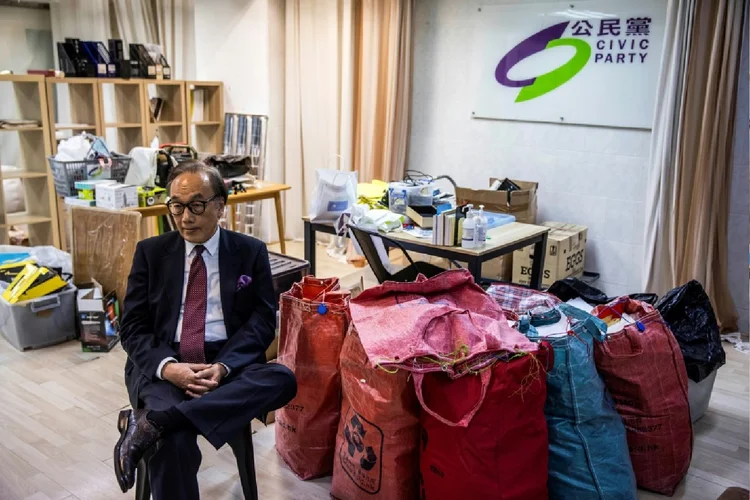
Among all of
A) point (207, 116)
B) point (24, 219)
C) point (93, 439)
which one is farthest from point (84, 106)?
point (93, 439)

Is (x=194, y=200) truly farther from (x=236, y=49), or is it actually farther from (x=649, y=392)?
(x=236, y=49)

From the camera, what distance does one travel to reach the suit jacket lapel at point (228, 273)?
7.38 ft

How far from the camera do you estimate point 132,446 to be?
74.0 inches

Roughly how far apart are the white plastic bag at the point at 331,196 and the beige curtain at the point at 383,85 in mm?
1422

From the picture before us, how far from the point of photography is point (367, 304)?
2344mm

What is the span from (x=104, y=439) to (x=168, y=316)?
88 centimetres

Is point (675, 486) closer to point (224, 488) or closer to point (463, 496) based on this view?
point (463, 496)

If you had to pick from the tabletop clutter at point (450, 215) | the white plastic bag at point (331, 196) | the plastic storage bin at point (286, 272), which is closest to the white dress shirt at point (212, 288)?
the plastic storage bin at point (286, 272)

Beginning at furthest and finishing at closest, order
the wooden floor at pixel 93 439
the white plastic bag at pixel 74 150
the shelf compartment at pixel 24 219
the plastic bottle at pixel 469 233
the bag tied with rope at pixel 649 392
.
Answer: the shelf compartment at pixel 24 219 → the white plastic bag at pixel 74 150 → the plastic bottle at pixel 469 233 → the wooden floor at pixel 93 439 → the bag tied with rope at pixel 649 392

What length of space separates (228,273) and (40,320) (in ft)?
6.25

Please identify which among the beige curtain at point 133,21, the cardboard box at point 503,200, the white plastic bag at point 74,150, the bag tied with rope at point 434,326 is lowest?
the bag tied with rope at point 434,326

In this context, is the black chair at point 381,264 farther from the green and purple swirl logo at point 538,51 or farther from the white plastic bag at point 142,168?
the green and purple swirl logo at point 538,51

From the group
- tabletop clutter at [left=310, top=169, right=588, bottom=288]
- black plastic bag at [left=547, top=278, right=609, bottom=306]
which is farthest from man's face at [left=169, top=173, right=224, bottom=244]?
black plastic bag at [left=547, top=278, right=609, bottom=306]

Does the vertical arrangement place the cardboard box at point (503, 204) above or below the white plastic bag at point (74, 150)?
below
